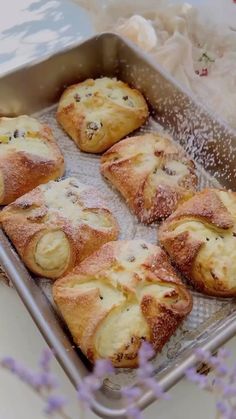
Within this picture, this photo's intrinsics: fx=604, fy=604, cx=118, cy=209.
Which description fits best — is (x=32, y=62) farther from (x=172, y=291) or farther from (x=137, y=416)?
(x=137, y=416)

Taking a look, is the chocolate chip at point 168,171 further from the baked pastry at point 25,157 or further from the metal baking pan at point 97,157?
the baked pastry at point 25,157

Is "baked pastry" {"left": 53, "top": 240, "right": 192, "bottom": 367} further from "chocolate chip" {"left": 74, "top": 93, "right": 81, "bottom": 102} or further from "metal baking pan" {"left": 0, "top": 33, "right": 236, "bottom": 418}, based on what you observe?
"chocolate chip" {"left": 74, "top": 93, "right": 81, "bottom": 102}

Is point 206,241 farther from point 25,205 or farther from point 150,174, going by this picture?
point 25,205

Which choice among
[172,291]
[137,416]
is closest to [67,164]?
[172,291]

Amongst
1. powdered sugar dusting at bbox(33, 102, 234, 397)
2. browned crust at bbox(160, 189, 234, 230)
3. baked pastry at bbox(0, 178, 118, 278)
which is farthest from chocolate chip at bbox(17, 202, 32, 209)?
browned crust at bbox(160, 189, 234, 230)

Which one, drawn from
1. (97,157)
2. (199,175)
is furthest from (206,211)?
(97,157)

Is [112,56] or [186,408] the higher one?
[112,56]
